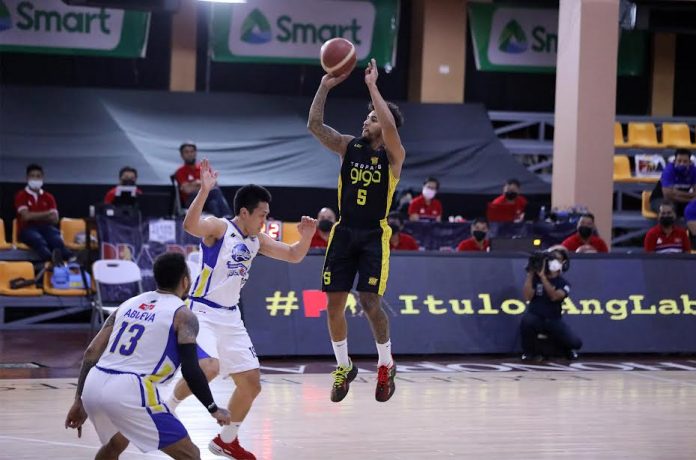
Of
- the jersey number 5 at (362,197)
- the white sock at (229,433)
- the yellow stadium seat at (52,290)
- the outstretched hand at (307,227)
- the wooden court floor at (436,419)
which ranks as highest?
the jersey number 5 at (362,197)

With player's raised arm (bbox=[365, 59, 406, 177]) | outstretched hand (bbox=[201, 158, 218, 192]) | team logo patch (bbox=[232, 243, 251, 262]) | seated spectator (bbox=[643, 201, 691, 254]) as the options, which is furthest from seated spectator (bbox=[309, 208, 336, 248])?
outstretched hand (bbox=[201, 158, 218, 192])

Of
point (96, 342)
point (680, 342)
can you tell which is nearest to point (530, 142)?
point (680, 342)

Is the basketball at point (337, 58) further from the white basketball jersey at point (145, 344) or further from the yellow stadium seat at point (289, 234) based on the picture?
the yellow stadium seat at point (289, 234)

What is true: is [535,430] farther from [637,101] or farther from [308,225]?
[637,101]

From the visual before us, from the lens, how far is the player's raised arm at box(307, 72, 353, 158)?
27.0 ft

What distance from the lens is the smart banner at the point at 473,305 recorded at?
44.5ft

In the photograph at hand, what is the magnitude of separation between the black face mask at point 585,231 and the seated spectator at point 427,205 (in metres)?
2.70

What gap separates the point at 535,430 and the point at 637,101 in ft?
52.6

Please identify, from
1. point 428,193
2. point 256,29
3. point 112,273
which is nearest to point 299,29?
point 256,29

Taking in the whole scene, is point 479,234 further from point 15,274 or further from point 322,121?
point 322,121

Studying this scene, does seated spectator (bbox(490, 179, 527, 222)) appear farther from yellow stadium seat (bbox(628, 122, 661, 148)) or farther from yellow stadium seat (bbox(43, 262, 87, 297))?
yellow stadium seat (bbox(43, 262, 87, 297))

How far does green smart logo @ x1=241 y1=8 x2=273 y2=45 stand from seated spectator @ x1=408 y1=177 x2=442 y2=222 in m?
5.66

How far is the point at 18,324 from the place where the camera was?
15898 mm

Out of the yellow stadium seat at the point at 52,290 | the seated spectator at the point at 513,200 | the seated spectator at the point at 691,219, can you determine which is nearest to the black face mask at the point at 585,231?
the seated spectator at the point at 691,219
